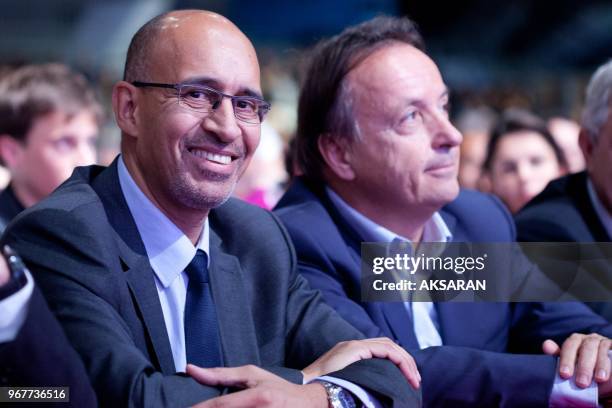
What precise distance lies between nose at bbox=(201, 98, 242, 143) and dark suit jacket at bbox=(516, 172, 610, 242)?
3.81 feet

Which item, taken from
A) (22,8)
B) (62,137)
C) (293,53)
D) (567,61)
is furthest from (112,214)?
(567,61)

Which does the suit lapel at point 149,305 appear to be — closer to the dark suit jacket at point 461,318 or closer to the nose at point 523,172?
the dark suit jacket at point 461,318

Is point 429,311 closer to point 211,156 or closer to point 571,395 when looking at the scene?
point 571,395

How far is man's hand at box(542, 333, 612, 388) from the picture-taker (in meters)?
2.29

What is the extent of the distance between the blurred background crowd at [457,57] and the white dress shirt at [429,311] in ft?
1.75

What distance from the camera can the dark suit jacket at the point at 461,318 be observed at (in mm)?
2396

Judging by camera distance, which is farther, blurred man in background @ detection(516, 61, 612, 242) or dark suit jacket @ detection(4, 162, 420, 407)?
blurred man in background @ detection(516, 61, 612, 242)

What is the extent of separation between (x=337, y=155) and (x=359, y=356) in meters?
0.89

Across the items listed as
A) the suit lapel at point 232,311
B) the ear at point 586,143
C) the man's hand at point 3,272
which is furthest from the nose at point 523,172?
the man's hand at point 3,272

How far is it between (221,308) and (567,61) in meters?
15.8

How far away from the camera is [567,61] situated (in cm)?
1702

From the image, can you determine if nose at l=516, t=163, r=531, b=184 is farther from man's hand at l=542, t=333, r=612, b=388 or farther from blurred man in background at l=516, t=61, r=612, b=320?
man's hand at l=542, t=333, r=612, b=388

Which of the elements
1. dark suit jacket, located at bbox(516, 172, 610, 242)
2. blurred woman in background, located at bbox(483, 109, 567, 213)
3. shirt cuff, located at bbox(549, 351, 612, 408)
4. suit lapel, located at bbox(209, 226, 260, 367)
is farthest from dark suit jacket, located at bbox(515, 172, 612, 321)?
blurred woman in background, located at bbox(483, 109, 567, 213)

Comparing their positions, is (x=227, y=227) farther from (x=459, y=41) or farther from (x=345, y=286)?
(x=459, y=41)
